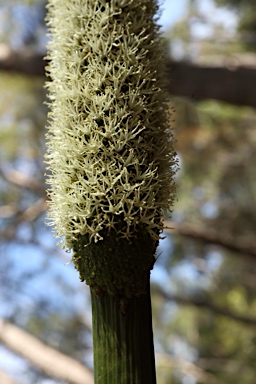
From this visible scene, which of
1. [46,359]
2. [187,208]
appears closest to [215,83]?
[46,359]

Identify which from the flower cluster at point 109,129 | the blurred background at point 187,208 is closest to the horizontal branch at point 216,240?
the blurred background at point 187,208

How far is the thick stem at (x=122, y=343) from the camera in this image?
2.88ft

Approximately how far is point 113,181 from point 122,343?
0.77 feet

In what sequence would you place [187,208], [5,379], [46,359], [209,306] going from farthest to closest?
[187,208] < [209,306] < [5,379] < [46,359]

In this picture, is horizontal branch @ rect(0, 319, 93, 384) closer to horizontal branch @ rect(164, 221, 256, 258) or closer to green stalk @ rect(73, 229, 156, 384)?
horizontal branch @ rect(164, 221, 256, 258)

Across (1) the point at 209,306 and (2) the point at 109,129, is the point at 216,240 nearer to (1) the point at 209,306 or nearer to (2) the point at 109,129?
(1) the point at 209,306

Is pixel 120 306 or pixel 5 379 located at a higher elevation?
pixel 5 379

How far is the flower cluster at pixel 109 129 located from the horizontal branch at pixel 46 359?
13.2ft

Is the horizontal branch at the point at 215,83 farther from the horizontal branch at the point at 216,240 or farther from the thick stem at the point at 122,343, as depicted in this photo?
the thick stem at the point at 122,343

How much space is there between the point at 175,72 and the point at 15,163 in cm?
302

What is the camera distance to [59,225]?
93cm

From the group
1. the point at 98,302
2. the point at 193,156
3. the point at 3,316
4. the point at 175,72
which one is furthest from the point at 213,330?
the point at 98,302

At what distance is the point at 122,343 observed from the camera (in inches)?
35.0

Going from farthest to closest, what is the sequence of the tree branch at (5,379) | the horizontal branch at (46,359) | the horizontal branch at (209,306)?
the horizontal branch at (209,306) → the tree branch at (5,379) → the horizontal branch at (46,359)
